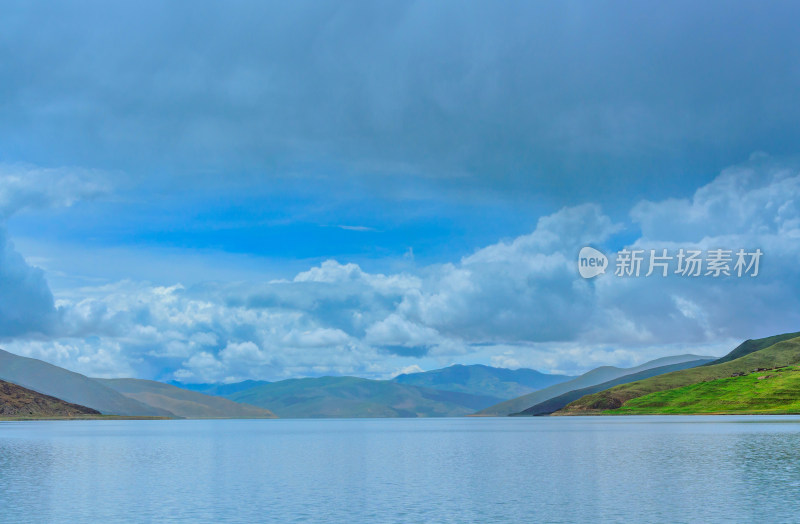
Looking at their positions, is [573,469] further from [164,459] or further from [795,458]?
[164,459]

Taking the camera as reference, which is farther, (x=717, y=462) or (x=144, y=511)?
(x=717, y=462)

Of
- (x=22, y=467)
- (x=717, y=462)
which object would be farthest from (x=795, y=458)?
(x=22, y=467)

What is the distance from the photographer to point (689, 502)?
6025 cm

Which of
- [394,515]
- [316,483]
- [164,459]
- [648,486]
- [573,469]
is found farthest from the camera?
[164,459]

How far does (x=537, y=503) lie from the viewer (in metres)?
61.5

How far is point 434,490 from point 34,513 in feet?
119

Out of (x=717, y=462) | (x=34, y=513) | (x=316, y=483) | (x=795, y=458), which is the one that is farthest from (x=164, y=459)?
(x=795, y=458)

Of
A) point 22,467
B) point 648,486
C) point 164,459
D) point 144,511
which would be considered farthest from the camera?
point 164,459

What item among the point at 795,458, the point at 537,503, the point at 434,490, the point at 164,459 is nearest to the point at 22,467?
the point at 164,459

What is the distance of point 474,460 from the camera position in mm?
109375

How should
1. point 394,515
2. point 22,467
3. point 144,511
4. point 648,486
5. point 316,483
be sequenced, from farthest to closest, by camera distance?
point 22,467 → point 316,483 → point 648,486 → point 144,511 → point 394,515

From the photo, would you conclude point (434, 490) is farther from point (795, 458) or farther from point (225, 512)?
point (795, 458)

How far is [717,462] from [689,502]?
1485 inches

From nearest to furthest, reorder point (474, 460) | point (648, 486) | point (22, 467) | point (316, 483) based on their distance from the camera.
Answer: point (648, 486) → point (316, 483) → point (22, 467) → point (474, 460)
